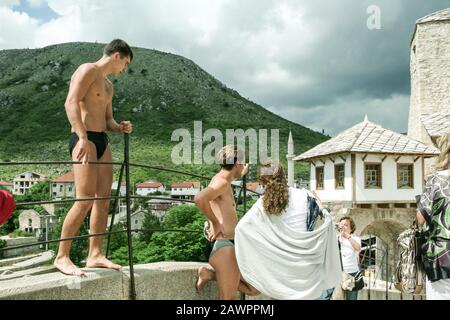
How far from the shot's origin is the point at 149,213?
52.3m

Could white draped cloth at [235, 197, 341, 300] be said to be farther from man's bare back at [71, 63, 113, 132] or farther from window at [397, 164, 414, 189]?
window at [397, 164, 414, 189]

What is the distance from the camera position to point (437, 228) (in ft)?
9.39

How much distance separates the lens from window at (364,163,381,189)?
21.3 metres

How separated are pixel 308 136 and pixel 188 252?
222 feet

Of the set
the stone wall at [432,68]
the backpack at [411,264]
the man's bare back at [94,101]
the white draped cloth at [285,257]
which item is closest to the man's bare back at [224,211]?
the white draped cloth at [285,257]

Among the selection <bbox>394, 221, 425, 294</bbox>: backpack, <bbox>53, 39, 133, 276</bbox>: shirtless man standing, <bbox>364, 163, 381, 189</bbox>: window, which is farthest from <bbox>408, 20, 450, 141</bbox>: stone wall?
<bbox>53, 39, 133, 276</bbox>: shirtless man standing

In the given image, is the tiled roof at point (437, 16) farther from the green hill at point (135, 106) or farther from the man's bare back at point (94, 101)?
the green hill at point (135, 106)

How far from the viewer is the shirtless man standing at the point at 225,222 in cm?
310

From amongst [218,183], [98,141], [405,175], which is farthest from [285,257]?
[405,175]

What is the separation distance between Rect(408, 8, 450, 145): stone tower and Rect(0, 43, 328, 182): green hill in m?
42.9

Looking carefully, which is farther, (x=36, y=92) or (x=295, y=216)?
(x=36, y=92)

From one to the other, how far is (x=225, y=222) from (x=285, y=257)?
0.50 meters
